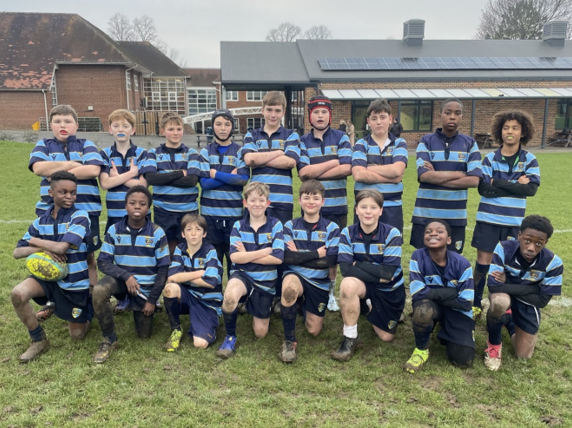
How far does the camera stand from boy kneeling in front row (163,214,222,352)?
3732 millimetres

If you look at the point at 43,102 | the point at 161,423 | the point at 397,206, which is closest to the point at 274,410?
the point at 161,423

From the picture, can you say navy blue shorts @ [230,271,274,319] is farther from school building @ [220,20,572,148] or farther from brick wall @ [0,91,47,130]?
brick wall @ [0,91,47,130]

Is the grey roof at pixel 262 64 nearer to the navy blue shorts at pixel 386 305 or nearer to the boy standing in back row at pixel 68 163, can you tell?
the boy standing in back row at pixel 68 163

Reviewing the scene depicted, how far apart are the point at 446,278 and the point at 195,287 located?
207 cm

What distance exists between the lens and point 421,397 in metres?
2.99

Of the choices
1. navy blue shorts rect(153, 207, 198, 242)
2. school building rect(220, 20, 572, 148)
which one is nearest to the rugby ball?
navy blue shorts rect(153, 207, 198, 242)

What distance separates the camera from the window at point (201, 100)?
4638cm

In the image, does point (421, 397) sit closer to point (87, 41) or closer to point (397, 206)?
point (397, 206)

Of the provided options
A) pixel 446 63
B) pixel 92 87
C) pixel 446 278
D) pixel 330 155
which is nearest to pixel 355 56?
pixel 446 63

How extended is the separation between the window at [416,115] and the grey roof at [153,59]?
24.3m

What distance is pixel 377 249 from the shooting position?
3693 mm

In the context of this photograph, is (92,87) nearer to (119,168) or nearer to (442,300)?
(119,168)

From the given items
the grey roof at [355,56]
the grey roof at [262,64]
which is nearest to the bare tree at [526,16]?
the grey roof at [355,56]

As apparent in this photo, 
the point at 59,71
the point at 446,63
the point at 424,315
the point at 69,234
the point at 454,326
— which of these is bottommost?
the point at 454,326
